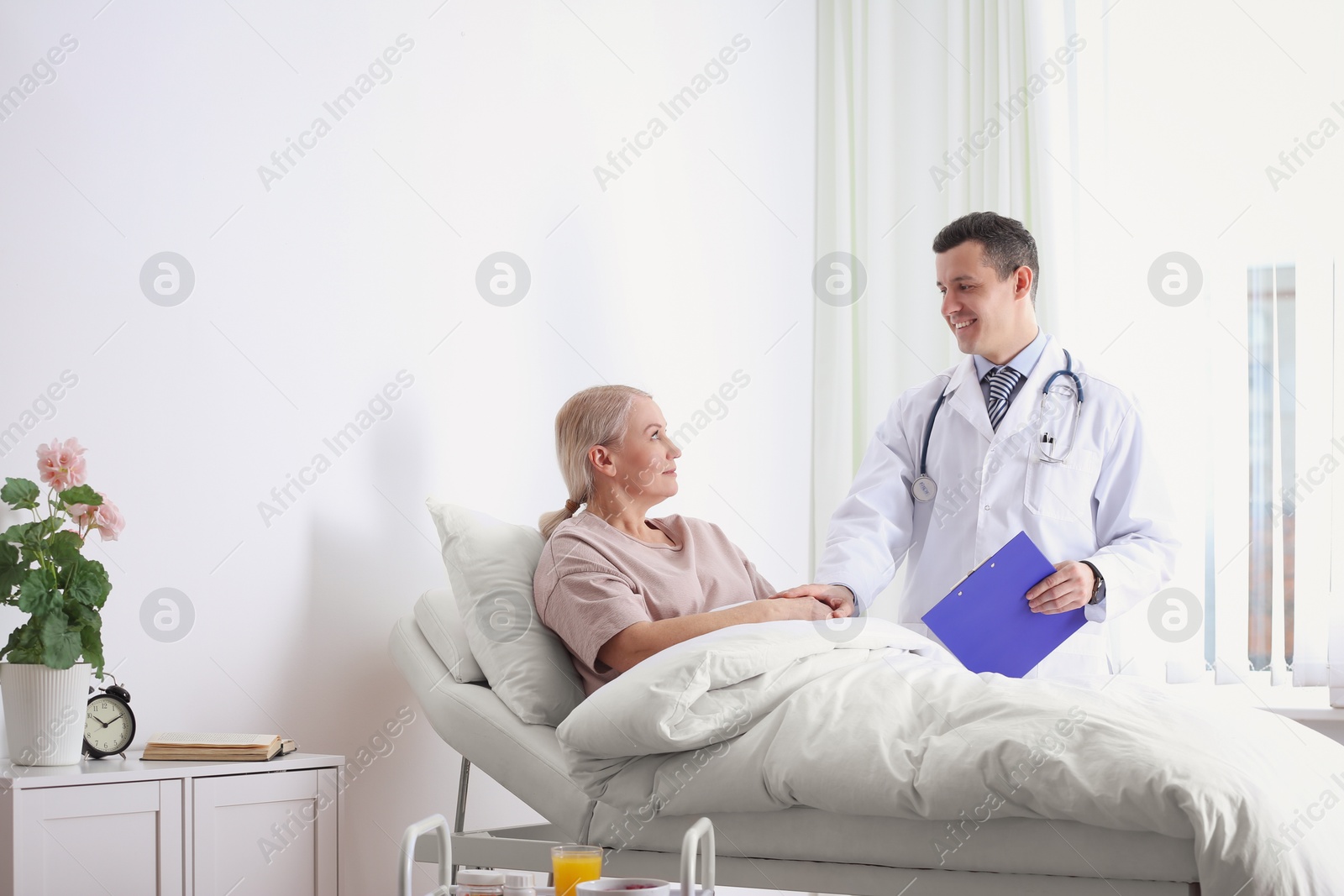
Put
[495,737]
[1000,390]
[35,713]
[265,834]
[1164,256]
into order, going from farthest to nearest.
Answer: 1. [1164,256]
2. [1000,390]
3. [495,737]
4. [265,834]
5. [35,713]

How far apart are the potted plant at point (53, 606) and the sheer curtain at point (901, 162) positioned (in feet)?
7.42

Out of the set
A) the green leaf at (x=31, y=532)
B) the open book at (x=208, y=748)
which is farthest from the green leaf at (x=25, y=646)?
the open book at (x=208, y=748)

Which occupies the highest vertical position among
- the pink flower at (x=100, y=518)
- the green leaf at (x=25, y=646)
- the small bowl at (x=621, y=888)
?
the pink flower at (x=100, y=518)

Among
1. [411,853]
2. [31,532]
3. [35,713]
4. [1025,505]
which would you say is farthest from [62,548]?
[1025,505]

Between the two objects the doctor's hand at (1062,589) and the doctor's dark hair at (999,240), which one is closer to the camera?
the doctor's hand at (1062,589)

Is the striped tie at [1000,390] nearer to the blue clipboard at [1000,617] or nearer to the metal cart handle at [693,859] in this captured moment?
the blue clipboard at [1000,617]

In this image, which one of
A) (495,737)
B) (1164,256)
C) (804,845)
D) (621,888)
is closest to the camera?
(621,888)

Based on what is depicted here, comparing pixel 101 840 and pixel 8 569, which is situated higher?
pixel 8 569

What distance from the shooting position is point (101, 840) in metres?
1.61

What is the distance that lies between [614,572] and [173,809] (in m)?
0.76

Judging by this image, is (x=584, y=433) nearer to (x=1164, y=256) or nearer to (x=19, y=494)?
(x=19, y=494)

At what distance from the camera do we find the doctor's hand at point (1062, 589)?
2.07 metres

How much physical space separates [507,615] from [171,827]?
61 centimetres

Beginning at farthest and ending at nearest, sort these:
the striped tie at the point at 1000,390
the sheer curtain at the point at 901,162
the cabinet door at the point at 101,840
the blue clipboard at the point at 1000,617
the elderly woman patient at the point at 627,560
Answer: the sheer curtain at the point at 901,162, the striped tie at the point at 1000,390, the blue clipboard at the point at 1000,617, the elderly woman patient at the point at 627,560, the cabinet door at the point at 101,840
